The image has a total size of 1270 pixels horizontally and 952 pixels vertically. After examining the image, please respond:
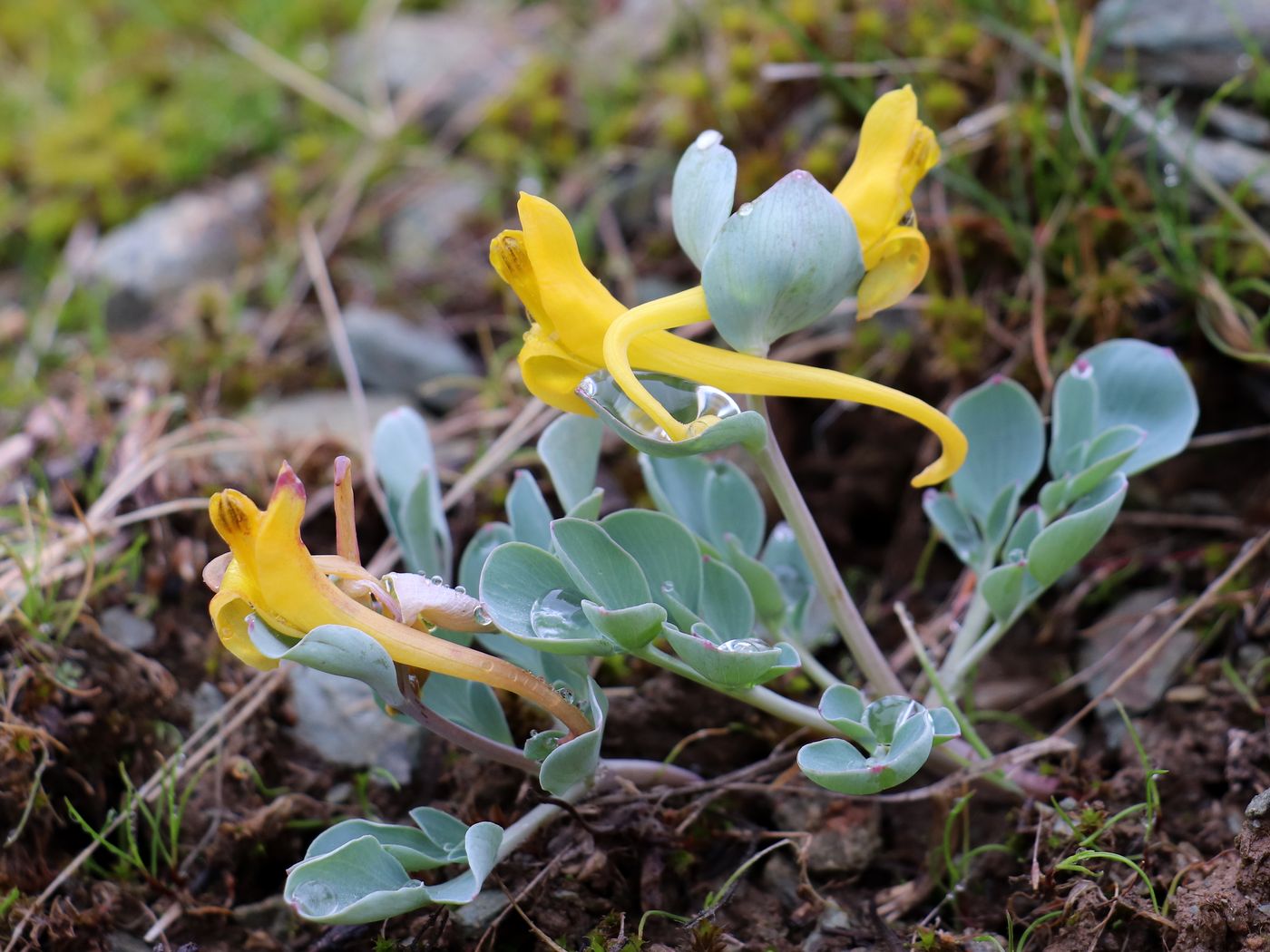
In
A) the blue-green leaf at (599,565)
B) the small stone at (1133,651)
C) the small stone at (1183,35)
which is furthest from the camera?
the small stone at (1183,35)

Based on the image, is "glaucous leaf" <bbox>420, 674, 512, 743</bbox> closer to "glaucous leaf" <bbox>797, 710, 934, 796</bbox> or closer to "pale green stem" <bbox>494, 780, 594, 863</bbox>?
"pale green stem" <bbox>494, 780, 594, 863</bbox>

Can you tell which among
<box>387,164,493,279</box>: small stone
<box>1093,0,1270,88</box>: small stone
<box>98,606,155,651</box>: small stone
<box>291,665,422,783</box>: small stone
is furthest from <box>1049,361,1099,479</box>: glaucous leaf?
<box>387,164,493,279</box>: small stone

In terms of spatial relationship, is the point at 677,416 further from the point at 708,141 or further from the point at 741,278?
the point at 708,141

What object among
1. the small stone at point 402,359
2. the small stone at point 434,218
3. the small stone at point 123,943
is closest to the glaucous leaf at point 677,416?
the small stone at point 123,943

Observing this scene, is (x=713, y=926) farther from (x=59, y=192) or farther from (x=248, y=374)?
(x=59, y=192)

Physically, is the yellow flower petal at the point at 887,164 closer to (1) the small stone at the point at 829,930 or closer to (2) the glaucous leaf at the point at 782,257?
(2) the glaucous leaf at the point at 782,257
